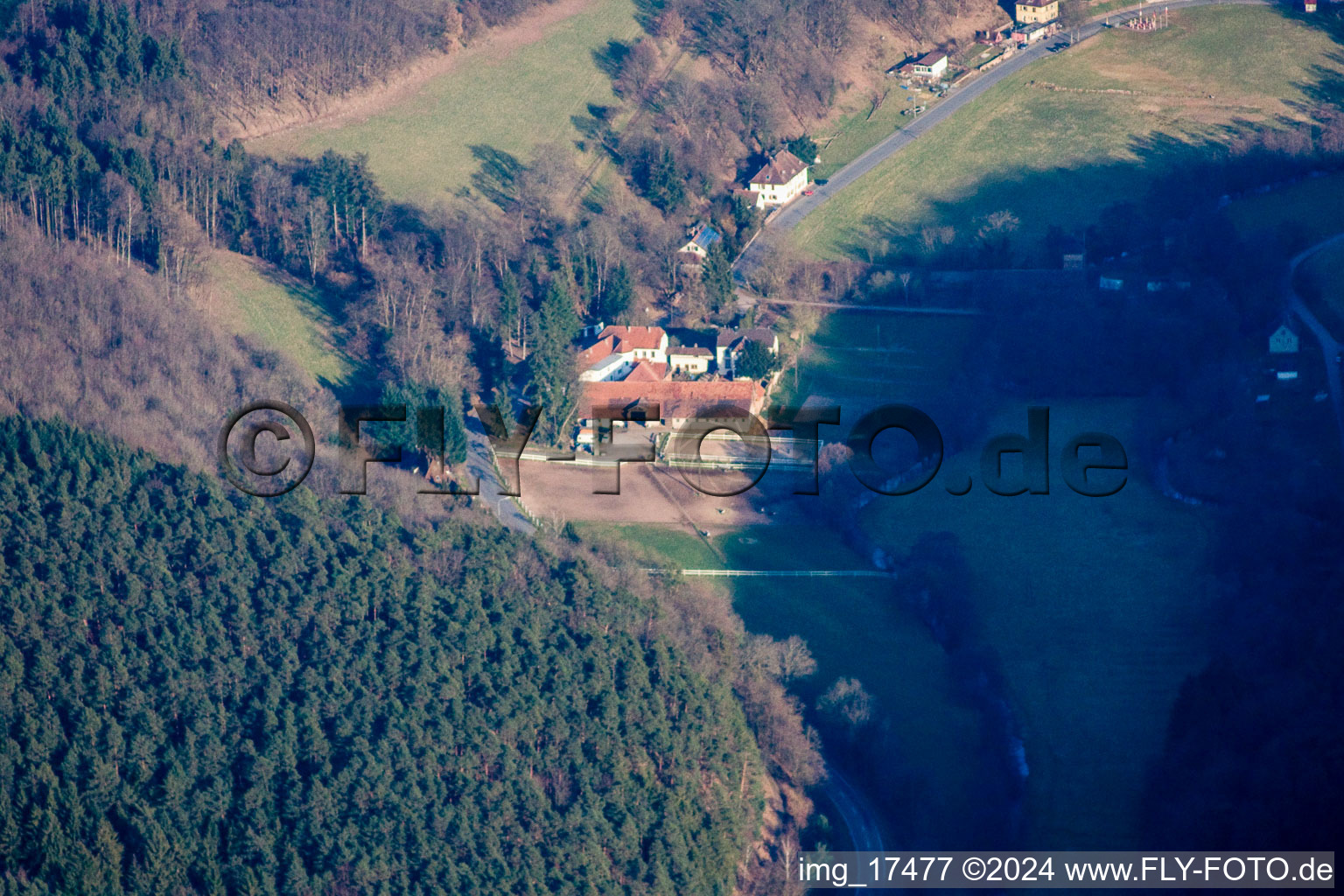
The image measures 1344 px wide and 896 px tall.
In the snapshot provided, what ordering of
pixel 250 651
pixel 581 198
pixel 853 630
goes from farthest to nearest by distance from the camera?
pixel 581 198
pixel 853 630
pixel 250 651

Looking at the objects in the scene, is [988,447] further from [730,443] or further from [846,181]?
[846,181]

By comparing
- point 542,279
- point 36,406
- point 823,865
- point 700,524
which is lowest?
point 823,865

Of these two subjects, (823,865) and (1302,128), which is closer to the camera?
(823,865)

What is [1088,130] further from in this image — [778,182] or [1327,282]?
[1327,282]

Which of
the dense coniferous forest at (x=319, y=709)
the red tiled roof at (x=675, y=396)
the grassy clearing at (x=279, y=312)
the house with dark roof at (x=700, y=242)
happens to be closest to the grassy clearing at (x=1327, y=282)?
the red tiled roof at (x=675, y=396)

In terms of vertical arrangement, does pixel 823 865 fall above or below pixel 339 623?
below

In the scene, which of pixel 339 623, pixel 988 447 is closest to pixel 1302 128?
pixel 988 447

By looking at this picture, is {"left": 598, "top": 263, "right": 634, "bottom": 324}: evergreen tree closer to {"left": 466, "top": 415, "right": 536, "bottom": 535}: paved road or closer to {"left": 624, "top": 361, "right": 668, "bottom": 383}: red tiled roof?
{"left": 624, "top": 361, "right": 668, "bottom": 383}: red tiled roof

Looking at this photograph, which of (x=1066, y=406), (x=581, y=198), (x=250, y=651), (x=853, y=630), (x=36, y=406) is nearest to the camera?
(x=250, y=651)

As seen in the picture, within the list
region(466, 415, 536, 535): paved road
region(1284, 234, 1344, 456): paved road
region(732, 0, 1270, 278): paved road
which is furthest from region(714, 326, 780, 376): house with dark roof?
region(1284, 234, 1344, 456): paved road
